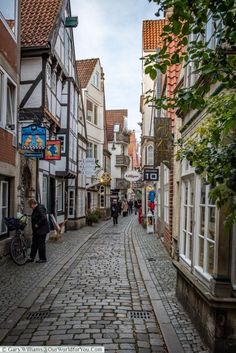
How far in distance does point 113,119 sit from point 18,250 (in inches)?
1840

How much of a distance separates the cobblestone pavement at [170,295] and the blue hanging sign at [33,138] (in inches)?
183

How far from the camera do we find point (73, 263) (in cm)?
1166

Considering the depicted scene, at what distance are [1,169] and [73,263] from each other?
324 centimetres

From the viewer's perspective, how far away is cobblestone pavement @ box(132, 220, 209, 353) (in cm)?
525

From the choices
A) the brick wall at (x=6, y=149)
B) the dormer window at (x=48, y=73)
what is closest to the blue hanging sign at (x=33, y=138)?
the brick wall at (x=6, y=149)

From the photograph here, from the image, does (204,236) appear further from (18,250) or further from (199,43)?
(18,250)

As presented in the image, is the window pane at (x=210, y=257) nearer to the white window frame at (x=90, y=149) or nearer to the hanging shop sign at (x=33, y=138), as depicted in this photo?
the hanging shop sign at (x=33, y=138)

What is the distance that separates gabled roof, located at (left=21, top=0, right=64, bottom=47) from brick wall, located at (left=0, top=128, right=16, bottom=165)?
5.61 m

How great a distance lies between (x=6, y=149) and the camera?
11.7 m

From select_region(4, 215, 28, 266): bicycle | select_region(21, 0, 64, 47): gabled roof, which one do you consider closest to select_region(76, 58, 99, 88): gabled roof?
select_region(21, 0, 64, 47): gabled roof

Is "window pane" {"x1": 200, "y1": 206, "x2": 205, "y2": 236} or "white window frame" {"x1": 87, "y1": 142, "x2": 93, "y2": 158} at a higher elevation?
"white window frame" {"x1": 87, "y1": 142, "x2": 93, "y2": 158}

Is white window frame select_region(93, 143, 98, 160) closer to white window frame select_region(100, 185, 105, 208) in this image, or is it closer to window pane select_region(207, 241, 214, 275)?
white window frame select_region(100, 185, 105, 208)

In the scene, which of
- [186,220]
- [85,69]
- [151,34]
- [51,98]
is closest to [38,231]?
[186,220]

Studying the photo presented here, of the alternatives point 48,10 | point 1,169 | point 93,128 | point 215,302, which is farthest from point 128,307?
point 93,128
